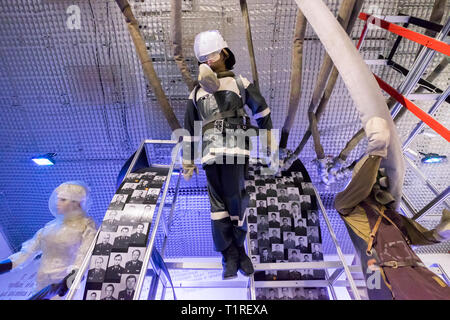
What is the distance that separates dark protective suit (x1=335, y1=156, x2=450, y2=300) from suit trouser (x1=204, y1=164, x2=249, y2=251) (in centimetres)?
72

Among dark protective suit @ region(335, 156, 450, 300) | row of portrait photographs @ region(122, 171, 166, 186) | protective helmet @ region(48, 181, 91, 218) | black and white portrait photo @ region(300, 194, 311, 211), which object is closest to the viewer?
dark protective suit @ region(335, 156, 450, 300)

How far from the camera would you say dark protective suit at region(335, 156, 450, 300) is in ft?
4.76

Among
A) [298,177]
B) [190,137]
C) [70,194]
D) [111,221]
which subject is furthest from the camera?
[298,177]

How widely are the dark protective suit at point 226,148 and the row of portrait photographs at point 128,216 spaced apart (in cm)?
46

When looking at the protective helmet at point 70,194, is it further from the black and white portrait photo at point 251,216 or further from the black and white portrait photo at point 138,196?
the black and white portrait photo at point 251,216

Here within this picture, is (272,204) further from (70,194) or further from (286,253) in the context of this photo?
(70,194)

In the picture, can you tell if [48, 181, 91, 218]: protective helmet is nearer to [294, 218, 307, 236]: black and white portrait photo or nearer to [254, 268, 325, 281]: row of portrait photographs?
[254, 268, 325, 281]: row of portrait photographs

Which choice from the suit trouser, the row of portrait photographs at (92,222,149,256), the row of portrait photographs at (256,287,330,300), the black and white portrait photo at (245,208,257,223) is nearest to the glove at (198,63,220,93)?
the suit trouser

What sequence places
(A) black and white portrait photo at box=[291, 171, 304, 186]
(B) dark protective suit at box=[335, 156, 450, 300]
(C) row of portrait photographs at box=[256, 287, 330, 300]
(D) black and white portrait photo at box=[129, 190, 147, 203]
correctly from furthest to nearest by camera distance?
(A) black and white portrait photo at box=[291, 171, 304, 186]
(C) row of portrait photographs at box=[256, 287, 330, 300]
(D) black and white portrait photo at box=[129, 190, 147, 203]
(B) dark protective suit at box=[335, 156, 450, 300]

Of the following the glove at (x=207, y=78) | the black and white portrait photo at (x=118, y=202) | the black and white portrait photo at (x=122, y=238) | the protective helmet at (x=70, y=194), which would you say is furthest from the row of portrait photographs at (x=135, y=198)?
the glove at (x=207, y=78)

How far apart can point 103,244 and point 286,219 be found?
1559 mm

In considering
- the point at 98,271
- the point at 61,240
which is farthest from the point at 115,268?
the point at 61,240

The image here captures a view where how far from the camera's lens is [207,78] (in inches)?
65.2

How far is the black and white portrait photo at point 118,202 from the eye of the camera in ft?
5.93
